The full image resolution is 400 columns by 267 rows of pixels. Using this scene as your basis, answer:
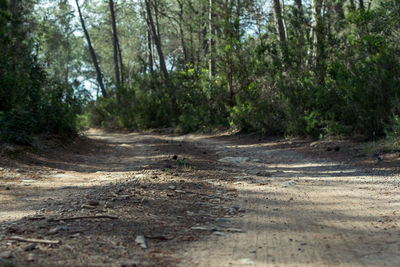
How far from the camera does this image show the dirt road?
3.06 metres

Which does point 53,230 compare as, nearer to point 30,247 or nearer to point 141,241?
point 30,247

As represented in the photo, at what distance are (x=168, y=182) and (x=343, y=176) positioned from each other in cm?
293

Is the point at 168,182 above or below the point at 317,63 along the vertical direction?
→ below

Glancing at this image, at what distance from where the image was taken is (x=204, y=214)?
445 cm

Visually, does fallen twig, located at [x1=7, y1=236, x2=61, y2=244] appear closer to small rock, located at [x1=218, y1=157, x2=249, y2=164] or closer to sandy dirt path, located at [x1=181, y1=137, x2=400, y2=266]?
sandy dirt path, located at [x1=181, y1=137, x2=400, y2=266]

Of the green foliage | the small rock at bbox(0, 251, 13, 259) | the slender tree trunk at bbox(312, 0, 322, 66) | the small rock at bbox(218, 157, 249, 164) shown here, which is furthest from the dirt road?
the slender tree trunk at bbox(312, 0, 322, 66)

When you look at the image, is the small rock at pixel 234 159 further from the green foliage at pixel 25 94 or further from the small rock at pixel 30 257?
the small rock at pixel 30 257

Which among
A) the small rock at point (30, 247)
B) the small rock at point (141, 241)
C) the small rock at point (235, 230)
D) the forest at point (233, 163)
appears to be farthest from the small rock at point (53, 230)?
the small rock at point (235, 230)

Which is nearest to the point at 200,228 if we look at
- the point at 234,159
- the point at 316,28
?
the point at 234,159

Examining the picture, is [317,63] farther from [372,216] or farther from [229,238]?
[229,238]

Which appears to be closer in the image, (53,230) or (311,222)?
(53,230)

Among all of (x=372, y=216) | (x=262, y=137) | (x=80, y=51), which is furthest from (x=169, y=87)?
(x=80, y=51)

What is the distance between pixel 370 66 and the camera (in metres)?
9.57

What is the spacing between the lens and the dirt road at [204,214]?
306 cm
